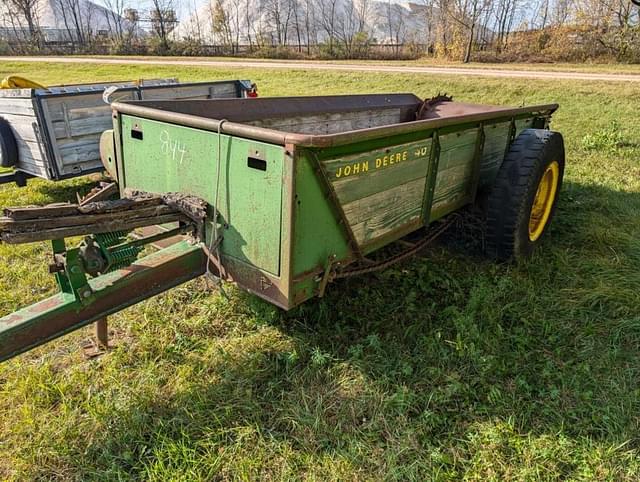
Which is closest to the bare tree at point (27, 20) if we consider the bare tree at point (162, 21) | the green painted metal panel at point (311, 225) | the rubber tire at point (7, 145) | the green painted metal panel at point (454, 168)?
the bare tree at point (162, 21)

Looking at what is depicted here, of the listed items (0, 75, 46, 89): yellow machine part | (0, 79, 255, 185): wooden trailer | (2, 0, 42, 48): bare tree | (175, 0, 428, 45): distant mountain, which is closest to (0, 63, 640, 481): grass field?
(0, 79, 255, 185): wooden trailer

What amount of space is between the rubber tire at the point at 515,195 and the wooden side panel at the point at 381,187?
Result: 0.79 metres

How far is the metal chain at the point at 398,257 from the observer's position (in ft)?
9.30

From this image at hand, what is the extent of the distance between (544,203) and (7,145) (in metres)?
5.16

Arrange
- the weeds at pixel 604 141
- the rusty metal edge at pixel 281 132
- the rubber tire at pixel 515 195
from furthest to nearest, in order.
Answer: the weeds at pixel 604 141 → the rubber tire at pixel 515 195 → the rusty metal edge at pixel 281 132

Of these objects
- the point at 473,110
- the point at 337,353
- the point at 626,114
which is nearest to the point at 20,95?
the point at 337,353

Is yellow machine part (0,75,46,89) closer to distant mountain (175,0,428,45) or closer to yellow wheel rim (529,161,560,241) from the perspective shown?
yellow wheel rim (529,161,560,241)

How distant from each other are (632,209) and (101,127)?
5548 millimetres

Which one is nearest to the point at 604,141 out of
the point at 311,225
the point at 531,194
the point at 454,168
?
the point at 531,194

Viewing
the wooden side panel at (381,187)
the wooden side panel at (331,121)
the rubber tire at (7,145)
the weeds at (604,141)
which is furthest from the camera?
the weeds at (604,141)

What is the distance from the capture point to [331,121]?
4.34 meters

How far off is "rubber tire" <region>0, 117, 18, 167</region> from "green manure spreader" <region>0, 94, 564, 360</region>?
2.25m

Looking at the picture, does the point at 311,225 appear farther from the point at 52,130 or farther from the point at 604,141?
the point at 604,141

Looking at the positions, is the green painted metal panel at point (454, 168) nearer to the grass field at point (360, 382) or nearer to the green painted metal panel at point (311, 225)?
the grass field at point (360, 382)
